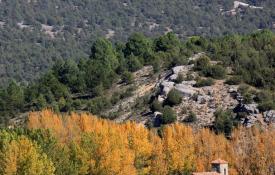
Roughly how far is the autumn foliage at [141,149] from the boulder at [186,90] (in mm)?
15040

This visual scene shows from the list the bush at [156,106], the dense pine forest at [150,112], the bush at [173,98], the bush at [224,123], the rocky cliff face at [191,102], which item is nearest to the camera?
the dense pine forest at [150,112]

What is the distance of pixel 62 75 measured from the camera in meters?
141

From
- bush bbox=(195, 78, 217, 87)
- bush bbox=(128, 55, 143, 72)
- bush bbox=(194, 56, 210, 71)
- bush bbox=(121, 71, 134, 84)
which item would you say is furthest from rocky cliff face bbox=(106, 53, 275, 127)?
bush bbox=(128, 55, 143, 72)

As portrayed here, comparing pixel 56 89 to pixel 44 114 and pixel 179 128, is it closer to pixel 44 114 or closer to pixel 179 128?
pixel 44 114

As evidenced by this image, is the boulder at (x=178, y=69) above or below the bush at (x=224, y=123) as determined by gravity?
below

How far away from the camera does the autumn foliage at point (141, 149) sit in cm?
8469

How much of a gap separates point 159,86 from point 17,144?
134 feet

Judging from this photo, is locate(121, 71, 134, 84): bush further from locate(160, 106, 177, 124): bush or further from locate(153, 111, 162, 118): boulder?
locate(160, 106, 177, 124): bush

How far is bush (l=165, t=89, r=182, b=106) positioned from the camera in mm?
113000

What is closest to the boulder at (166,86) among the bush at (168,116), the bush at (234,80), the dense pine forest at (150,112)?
the dense pine forest at (150,112)

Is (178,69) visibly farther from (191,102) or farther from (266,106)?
(266,106)

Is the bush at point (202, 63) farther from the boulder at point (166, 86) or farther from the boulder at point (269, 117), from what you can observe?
the boulder at point (269, 117)

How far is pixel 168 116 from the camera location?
109 metres

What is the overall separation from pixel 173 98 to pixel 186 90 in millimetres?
3001
